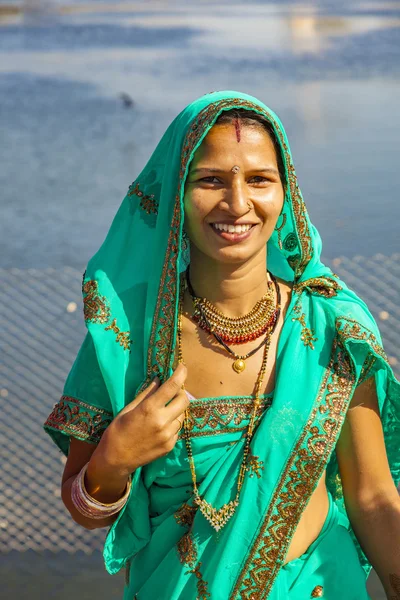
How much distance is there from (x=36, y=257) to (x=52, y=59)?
11.2 metres

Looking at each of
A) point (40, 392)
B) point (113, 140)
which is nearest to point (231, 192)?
point (40, 392)

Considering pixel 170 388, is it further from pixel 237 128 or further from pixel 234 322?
pixel 237 128

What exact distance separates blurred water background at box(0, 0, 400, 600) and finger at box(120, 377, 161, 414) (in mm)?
2679

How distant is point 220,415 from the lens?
2.01 m

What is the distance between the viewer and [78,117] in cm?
1511

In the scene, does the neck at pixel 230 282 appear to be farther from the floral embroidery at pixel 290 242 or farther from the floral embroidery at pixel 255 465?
the floral embroidery at pixel 255 465

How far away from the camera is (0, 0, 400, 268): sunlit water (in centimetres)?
976

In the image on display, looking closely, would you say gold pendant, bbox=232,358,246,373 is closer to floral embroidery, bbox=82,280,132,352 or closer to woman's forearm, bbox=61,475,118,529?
floral embroidery, bbox=82,280,132,352

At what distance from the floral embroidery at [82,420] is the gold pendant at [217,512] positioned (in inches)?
10.1

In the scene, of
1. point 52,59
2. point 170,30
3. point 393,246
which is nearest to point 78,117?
point 52,59

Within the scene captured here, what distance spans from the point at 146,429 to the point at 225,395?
0.22 meters

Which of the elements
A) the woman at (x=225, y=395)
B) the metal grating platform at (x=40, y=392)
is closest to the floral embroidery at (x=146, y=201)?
the woman at (x=225, y=395)

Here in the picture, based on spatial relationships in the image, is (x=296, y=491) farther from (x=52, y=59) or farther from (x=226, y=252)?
(x=52, y=59)

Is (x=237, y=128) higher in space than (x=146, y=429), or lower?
higher
